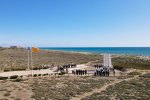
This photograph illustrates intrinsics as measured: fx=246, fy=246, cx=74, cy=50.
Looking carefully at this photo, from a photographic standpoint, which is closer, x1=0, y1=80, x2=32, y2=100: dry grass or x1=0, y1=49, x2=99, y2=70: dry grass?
x1=0, y1=80, x2=32, y2=100: dry grass

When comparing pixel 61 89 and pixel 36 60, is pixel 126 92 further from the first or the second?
pixel 36 60

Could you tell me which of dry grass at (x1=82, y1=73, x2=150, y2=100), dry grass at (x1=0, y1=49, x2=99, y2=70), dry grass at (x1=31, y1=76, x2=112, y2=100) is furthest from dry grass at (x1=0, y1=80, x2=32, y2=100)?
dry grass at (x1=0, y1=49, x2=99, y2=70)

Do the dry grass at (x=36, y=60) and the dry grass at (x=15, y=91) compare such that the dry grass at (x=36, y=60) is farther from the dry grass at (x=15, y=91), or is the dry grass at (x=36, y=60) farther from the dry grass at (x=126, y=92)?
the dry grass at (x=126, y=92)

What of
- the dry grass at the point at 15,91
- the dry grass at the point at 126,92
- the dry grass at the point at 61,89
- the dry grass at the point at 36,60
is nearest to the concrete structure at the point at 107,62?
the dry grass at the point at 61,89

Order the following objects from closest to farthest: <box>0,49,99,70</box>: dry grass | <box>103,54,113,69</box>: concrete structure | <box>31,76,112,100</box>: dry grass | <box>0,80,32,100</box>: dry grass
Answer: <box>0,80,32,100</box>: dry grass → <box>31,76,112,100</box>: dry grass → <box>103,54,113,69</box>: concrete structure → <box>0,49,99,70</box>: dry grass

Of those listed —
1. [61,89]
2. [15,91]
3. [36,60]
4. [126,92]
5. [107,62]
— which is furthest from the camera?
A: [36,60]

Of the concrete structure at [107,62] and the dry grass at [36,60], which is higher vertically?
the concrete structure at [107,62]

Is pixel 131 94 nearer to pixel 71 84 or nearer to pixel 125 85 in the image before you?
pixel 125 85

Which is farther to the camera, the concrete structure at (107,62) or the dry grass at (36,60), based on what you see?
the dry grass at (36,60)

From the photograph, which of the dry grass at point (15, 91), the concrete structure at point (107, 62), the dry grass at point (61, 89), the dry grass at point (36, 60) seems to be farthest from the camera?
the dry grass at point (36, 60)

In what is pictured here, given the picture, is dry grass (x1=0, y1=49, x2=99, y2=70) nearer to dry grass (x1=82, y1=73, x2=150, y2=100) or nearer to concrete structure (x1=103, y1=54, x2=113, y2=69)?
concrete structure (x1=103, y1=54, x2=113, y2=69)

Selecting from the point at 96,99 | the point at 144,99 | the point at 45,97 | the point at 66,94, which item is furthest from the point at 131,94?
the point at 45,97

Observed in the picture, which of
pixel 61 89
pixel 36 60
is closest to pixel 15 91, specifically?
pixel 61 89

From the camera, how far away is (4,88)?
3009 cm
